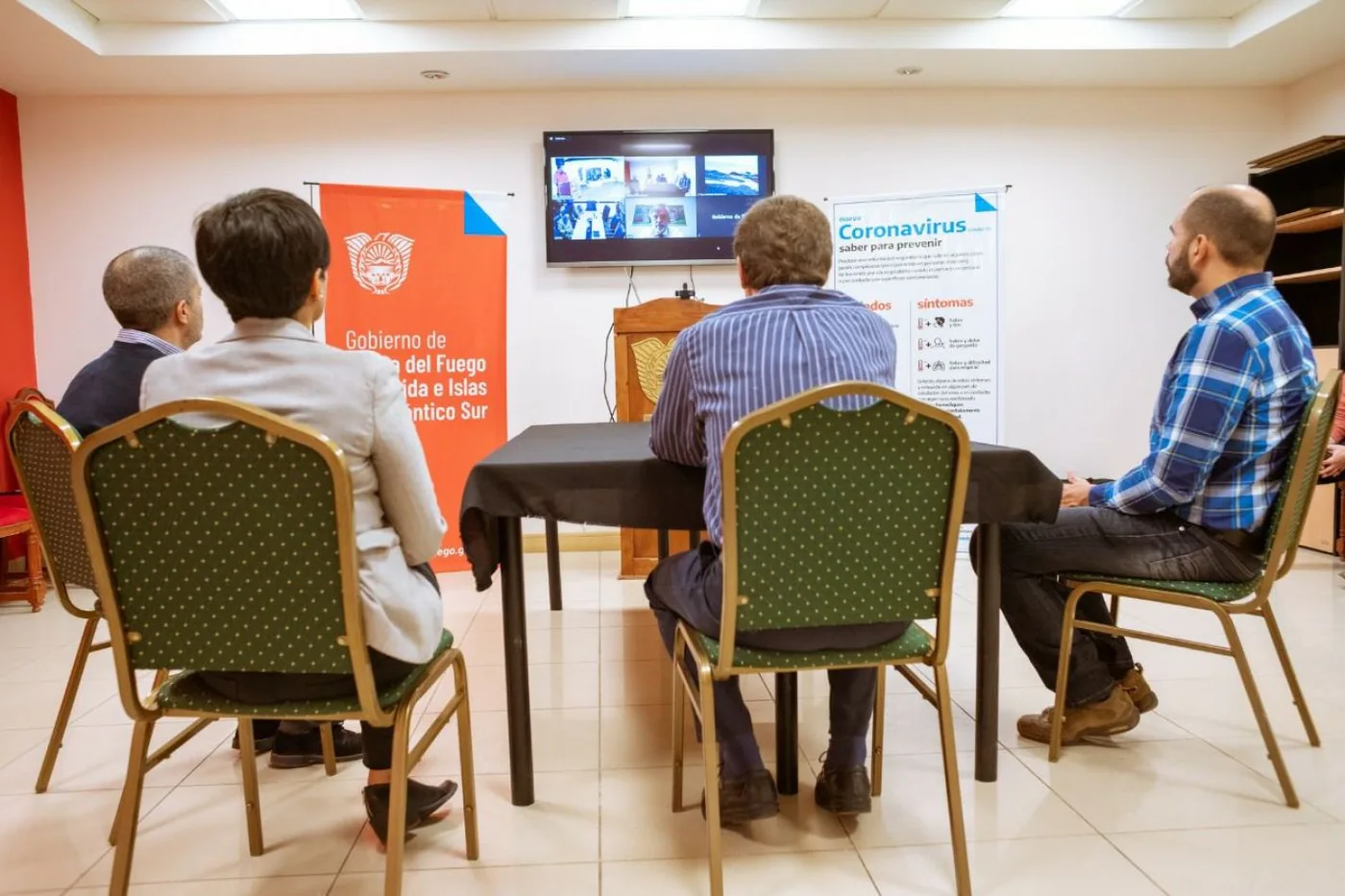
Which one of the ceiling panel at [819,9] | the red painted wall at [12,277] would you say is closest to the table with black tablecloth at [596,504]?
the ceiling panel at [819,9]

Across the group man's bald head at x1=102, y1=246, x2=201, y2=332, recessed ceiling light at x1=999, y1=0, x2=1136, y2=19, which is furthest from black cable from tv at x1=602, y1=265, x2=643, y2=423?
man's bald head at x1=102, y1=246, x2=201, y2=332

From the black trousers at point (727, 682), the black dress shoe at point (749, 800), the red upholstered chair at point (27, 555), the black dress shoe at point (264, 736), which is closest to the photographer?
the black trousers at point (727, 682)

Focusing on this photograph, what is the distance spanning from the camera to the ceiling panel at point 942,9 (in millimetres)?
3816

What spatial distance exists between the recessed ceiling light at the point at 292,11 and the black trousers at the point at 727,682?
3.32 m

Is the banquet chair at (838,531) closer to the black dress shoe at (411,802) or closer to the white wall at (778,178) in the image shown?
the black dress shoe at (411,802)

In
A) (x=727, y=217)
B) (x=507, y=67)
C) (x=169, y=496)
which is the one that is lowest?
(x=169, y=496)

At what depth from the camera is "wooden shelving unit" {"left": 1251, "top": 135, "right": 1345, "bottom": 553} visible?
409 cm

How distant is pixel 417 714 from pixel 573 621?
926mm

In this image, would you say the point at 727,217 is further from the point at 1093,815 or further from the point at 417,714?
the point at 1093,815

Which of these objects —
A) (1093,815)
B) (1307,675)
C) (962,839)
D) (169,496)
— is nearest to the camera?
(169,496)

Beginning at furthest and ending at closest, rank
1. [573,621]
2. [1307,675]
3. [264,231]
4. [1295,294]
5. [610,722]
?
[1295,294]
[573,621]
[1307,675]
[610,722]
[264,231]

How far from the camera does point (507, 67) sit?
4.13m

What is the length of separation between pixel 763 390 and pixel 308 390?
29.2 inches

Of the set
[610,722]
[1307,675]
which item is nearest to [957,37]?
[1307,675]
